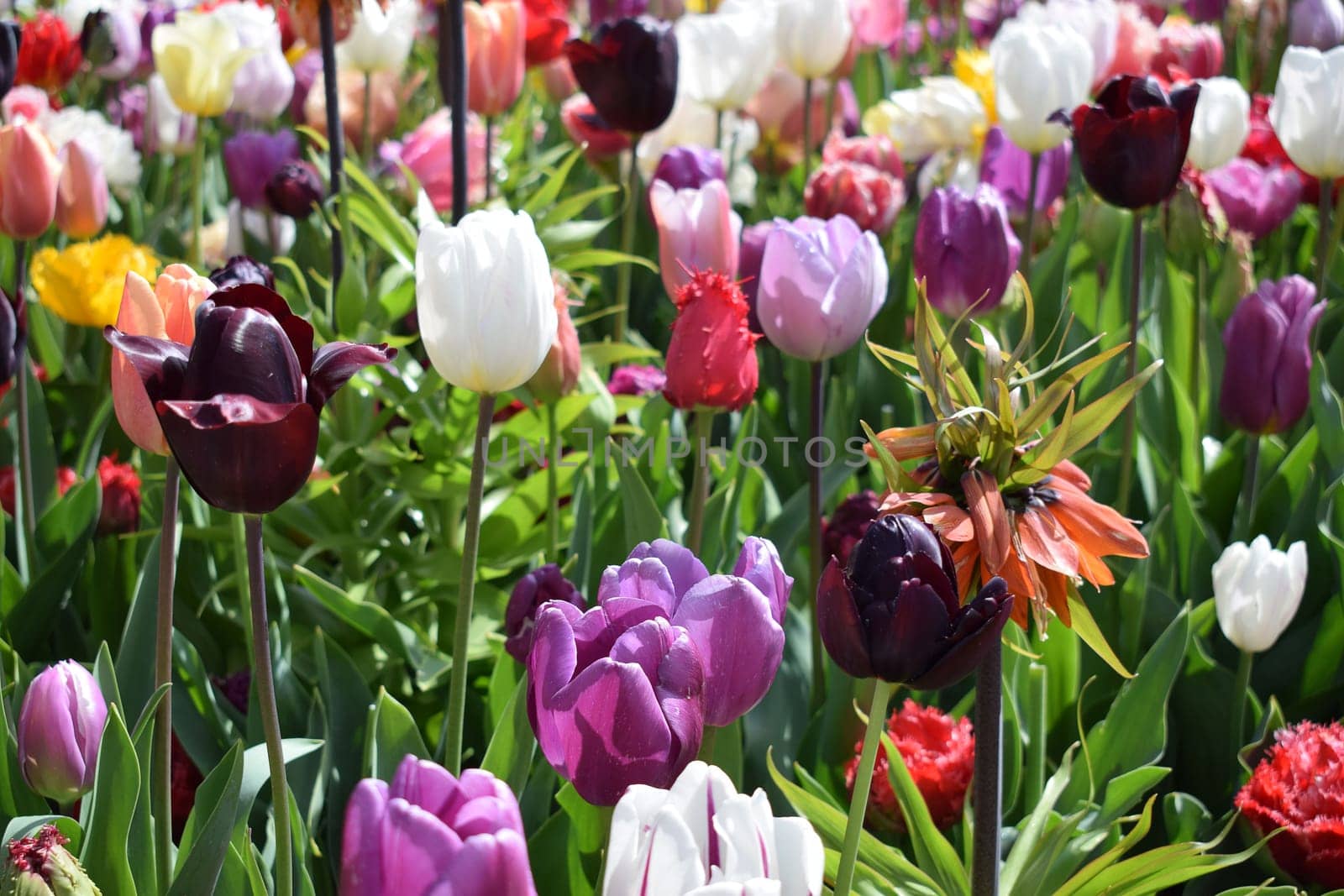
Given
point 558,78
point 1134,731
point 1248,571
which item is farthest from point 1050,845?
point 558,78

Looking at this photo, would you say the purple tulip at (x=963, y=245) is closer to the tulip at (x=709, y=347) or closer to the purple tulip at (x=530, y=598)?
the tulip at (x=709, y=347)

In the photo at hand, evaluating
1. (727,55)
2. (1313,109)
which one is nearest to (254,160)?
(727,55)

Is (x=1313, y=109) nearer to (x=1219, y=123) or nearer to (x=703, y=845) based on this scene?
(x=1219, y=123)

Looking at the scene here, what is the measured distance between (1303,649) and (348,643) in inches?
40.4

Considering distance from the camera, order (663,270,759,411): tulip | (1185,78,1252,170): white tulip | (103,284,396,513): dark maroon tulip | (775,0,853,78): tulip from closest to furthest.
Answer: (103,284,396,513): dark maroon tulip < (663,270,759,411): tulip < (1185,78,1252,170): white tulip < (775,0,853,78): tulip

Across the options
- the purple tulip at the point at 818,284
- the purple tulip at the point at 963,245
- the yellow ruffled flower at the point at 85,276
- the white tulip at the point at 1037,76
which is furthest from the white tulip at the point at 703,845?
the white tulip at the point at 1037,76

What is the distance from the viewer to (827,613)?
74cm

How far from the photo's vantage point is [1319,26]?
275cm

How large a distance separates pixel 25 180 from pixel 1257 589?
1397mm

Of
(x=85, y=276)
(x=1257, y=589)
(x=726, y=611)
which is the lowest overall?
(x=1257, y=589)

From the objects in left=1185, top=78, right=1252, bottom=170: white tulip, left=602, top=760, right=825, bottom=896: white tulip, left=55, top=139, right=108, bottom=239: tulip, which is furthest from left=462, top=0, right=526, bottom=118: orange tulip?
left=602, top=760, right=825, bottom=896: white tulip

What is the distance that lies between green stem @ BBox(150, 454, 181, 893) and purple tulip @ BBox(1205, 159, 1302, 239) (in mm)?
1811

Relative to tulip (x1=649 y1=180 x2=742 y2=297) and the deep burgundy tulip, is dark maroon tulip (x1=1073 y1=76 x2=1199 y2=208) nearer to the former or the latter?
tulip (x1=649 y1=180 x2=742 y2=297)

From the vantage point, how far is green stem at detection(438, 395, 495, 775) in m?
0.94
